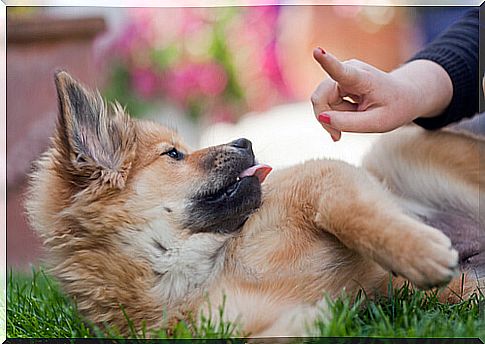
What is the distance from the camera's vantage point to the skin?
1.92 meters

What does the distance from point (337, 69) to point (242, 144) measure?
351 mm

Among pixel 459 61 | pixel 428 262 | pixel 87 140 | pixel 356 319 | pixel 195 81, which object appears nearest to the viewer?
pixel 428 262

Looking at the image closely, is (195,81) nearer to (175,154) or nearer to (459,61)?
(175,154)

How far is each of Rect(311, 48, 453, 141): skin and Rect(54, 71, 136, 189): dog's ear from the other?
0.59 metres

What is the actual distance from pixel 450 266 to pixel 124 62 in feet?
3.80

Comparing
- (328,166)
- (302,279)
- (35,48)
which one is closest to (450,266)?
(302,279)

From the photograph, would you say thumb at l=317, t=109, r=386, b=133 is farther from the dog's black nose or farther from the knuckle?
the dog's black nose

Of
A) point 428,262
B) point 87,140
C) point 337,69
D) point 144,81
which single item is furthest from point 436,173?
point 87,140

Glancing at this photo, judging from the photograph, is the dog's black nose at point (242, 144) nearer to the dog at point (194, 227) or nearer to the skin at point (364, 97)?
the dog at point (194, 227)

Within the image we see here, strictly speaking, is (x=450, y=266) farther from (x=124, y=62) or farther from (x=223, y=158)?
(x=124, y=62)

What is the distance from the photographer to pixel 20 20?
2.05 m

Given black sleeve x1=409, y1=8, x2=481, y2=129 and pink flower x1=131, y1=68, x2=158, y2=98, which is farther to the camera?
black sleeve x1=409, y1=8, x2=481, y2=129

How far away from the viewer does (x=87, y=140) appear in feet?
6.11

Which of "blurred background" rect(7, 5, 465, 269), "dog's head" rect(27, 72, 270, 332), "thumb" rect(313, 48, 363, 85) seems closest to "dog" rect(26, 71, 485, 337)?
"dog's head" rect(27, 72, 270, 332)
